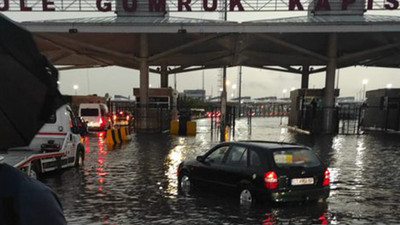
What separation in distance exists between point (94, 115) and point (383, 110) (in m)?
24.1

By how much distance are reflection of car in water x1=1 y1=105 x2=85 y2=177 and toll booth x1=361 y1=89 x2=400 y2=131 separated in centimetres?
2508

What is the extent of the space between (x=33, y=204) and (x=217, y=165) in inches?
296

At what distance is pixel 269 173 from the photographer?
7.49 meters

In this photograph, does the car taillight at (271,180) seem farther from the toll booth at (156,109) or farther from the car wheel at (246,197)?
the toll booth at (156,109)

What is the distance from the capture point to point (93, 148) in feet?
58.0

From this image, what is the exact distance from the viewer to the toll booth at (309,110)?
93.9 ft

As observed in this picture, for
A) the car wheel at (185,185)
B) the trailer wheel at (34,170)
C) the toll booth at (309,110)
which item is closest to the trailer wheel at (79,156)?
the trailer wheel at (34,170)

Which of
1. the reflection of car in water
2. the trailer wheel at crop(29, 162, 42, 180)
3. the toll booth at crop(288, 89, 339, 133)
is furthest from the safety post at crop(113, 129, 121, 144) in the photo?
the toll booth at crop(288, 89, 339, 133)

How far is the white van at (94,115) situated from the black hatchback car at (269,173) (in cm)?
1982

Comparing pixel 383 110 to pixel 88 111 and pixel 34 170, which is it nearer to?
pixel 88 111

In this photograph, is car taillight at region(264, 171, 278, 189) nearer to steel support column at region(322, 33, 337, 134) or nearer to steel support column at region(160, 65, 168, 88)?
steel support column at region(322, 33, 337, 134)

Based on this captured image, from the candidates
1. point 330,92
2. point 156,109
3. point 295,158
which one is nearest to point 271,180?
point 295,158

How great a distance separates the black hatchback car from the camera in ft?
24.7

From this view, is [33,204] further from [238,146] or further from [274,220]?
[238,146]
